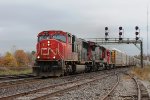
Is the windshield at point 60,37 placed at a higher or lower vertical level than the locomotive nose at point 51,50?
higher

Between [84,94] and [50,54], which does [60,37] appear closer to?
[50,54]

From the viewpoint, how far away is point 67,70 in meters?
25.7


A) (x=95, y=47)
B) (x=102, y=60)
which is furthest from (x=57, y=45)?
(x=102, y=60)

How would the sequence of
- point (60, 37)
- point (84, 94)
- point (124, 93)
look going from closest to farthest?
point (84, 94)
point (124, 93)
point (60, 37)

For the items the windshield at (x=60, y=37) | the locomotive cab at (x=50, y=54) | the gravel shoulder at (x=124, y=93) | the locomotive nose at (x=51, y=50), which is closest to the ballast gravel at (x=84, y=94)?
the gravel shoulder at (x=124, y=93)

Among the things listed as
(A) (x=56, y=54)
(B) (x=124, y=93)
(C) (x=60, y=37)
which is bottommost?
(B) (x=124, y=93)

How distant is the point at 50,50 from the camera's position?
24.3 meters

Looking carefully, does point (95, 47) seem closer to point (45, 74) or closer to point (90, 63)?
point (90, 63)

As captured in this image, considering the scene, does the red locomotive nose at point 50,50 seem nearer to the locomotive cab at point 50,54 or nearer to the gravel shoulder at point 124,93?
the locomotive cab at point 50,54

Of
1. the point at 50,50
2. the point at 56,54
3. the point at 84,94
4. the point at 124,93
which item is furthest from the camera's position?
the point at 50,50

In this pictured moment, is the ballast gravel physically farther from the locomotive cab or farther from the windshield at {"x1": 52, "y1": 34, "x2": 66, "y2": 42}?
the windshield at {"x1": 52, "y1": 34, "x2": 66, "y2": 42}

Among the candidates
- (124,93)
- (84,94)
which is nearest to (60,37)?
(124,93)

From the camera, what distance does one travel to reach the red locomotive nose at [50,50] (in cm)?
2418

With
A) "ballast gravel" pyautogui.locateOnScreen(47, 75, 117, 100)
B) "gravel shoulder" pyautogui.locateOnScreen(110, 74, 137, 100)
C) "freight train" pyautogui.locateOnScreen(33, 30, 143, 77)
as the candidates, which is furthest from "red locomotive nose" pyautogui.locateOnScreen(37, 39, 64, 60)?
"ballast gravel" pyautogui.locateOnScreen(47, 75, 117, 100)
